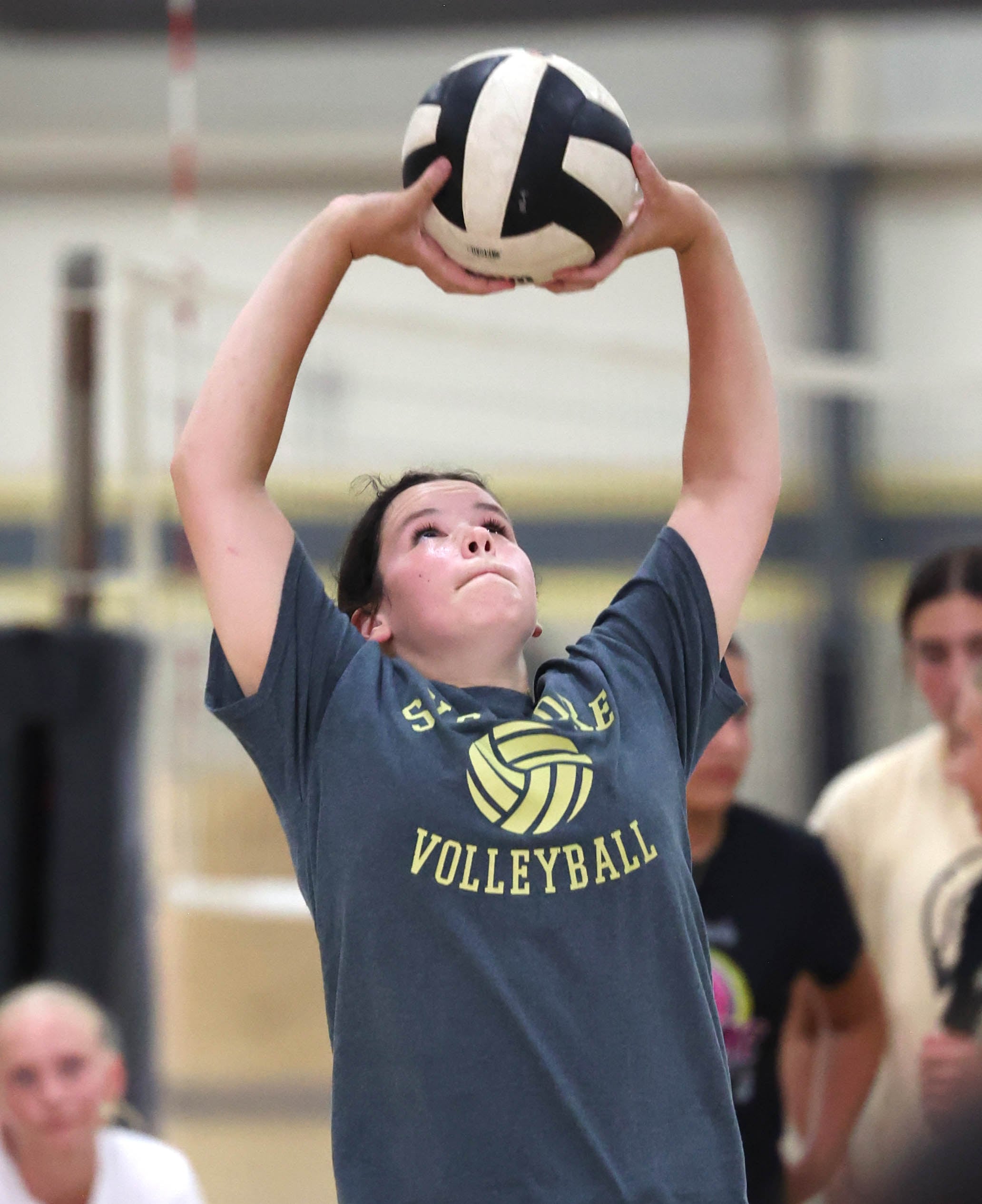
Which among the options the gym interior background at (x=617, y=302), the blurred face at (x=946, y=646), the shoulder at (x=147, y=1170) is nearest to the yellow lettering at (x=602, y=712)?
the blurred face at (x=946, y=646)

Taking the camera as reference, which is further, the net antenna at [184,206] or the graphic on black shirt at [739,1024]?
the net antenna at [184,206]

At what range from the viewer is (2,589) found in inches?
384

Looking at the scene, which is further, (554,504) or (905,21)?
(554,504)

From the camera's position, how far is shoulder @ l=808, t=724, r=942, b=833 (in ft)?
10.3

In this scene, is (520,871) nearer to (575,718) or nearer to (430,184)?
(575,718)

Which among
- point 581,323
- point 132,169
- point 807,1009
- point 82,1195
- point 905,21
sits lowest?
point 82,1195

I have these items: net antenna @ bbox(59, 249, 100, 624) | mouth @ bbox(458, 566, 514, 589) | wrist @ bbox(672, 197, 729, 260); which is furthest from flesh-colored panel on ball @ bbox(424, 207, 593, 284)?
net antenna @ bbox(59, 249, 100, 624)

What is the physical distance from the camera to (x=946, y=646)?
303cm

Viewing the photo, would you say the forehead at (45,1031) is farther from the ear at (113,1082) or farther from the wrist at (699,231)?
the wrist at (699,231)

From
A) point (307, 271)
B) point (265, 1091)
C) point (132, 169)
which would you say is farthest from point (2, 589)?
point (307, 271)

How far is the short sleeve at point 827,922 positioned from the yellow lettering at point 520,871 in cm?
148

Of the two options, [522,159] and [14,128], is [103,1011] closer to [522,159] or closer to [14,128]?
[522,159]

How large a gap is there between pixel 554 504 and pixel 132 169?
10.8 ft

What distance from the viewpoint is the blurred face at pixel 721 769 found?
2.71m
